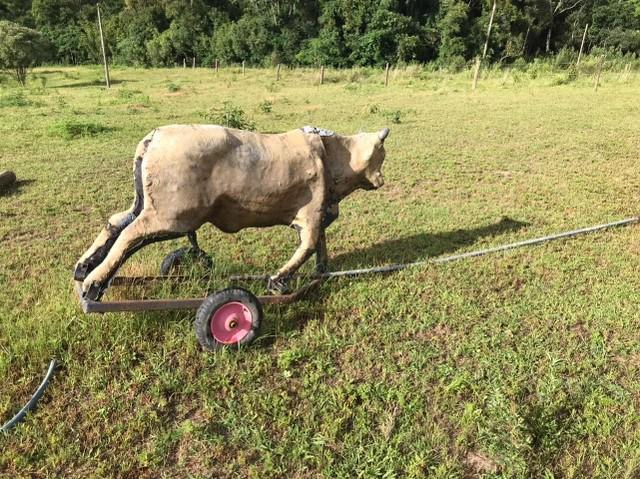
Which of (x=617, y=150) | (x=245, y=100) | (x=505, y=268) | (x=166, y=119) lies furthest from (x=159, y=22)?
(x=505, y=268)

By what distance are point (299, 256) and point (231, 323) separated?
736 millimetres

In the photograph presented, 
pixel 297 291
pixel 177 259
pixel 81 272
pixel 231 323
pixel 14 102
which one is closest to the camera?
pixel 231 323

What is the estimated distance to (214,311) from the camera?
10.5ft

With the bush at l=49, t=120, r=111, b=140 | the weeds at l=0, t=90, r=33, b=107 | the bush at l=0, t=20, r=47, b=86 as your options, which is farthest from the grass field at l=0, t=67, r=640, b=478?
the bush at l=0, t=20, r=47, b=86

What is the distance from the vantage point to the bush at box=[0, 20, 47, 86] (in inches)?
901

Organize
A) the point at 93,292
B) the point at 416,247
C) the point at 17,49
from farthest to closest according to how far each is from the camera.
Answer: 1. the point at 17,49
2. the point at 416,247
3. the point at 93,292

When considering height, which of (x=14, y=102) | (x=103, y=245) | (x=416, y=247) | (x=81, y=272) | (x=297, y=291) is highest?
(x=103, y=245)

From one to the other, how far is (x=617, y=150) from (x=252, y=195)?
911 centimetres

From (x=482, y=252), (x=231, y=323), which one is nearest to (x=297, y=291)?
(x=231, y=323)

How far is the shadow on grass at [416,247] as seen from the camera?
5.00 metres

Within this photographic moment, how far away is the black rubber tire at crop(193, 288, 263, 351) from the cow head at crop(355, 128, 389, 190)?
4.46 ft

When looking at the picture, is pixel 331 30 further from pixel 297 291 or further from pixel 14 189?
pixel 297 291

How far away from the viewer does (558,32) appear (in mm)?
47719

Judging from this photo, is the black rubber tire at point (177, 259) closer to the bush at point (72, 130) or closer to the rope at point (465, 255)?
the rope at point (465, 255)
